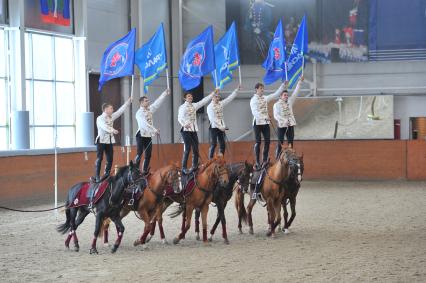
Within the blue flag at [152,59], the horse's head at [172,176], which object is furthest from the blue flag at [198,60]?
the horse's head at [172,176]

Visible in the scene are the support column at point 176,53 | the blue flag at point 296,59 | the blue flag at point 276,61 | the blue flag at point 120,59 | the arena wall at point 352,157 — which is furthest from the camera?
the support column at point 176,53

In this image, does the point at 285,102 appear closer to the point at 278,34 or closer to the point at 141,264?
the point at 278,34

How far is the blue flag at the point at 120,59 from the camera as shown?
1473cm

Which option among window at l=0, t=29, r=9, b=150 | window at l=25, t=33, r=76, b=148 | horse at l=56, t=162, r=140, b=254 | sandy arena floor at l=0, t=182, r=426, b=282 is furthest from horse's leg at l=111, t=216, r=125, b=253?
window at l=25, t=33, r=76, b=148

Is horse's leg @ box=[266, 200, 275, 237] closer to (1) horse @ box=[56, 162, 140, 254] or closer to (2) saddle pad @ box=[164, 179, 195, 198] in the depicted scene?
(2) saddle pad @ box=[164, 179, 195, 198]

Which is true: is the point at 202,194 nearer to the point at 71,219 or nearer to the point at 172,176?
the point at 172,176

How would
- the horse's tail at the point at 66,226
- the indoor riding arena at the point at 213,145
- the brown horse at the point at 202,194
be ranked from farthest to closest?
the brown horse at the point at 202,194 → the horse's tail at the point at 66,226 → the indoor riding arena at the point at 213,145

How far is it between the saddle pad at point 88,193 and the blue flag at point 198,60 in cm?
467

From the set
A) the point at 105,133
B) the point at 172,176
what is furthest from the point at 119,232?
the point at 105,133

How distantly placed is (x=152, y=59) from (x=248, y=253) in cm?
571

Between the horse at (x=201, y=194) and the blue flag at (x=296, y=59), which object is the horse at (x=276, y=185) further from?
the blue flag at (x=296, y=59)

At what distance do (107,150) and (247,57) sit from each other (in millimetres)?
14669

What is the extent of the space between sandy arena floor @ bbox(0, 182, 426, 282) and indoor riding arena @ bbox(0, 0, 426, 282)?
0.13 feet

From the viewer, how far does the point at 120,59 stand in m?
14.9
